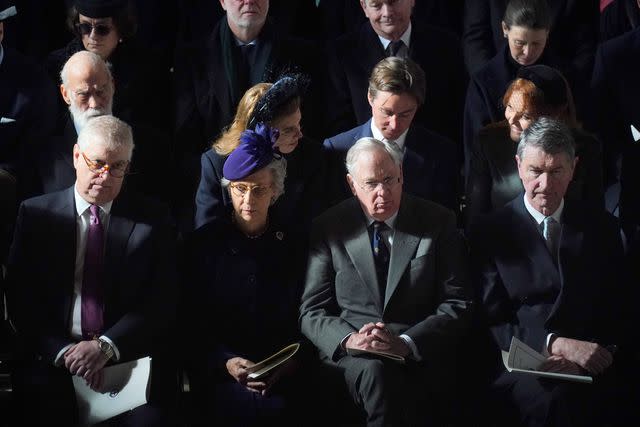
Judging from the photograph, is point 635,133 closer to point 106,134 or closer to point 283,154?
point 283,154

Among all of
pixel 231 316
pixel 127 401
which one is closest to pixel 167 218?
pixel 231 316

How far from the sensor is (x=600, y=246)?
5.15 m

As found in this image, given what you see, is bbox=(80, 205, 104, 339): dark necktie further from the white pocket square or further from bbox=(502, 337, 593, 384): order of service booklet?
the white pocket square

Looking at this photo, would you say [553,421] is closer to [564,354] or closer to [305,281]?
[564,354]

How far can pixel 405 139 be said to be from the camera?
583cm

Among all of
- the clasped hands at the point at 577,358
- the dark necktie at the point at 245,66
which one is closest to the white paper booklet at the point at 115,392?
the clasped hands at the point at 577,358

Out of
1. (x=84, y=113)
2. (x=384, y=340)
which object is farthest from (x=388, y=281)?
(x=84, y=113)

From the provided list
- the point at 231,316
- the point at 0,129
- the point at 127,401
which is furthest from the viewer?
the point at 0,129

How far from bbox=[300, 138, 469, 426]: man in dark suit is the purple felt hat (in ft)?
1.13

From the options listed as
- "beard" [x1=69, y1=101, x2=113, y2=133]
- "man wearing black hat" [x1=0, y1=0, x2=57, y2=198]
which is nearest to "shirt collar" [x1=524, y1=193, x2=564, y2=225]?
"beard" [x1=69, y1=101, x2=113, y2=133]

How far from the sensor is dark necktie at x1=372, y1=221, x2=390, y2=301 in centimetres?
509

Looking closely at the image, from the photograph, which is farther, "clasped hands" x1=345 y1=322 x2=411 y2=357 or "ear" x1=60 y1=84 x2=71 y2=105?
"ear" x1=60 y1=84 x2=71 y2=105

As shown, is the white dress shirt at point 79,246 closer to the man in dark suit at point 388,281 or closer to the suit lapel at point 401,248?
the man in dark suit at point 388,281

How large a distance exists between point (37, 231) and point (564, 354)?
2166mm
